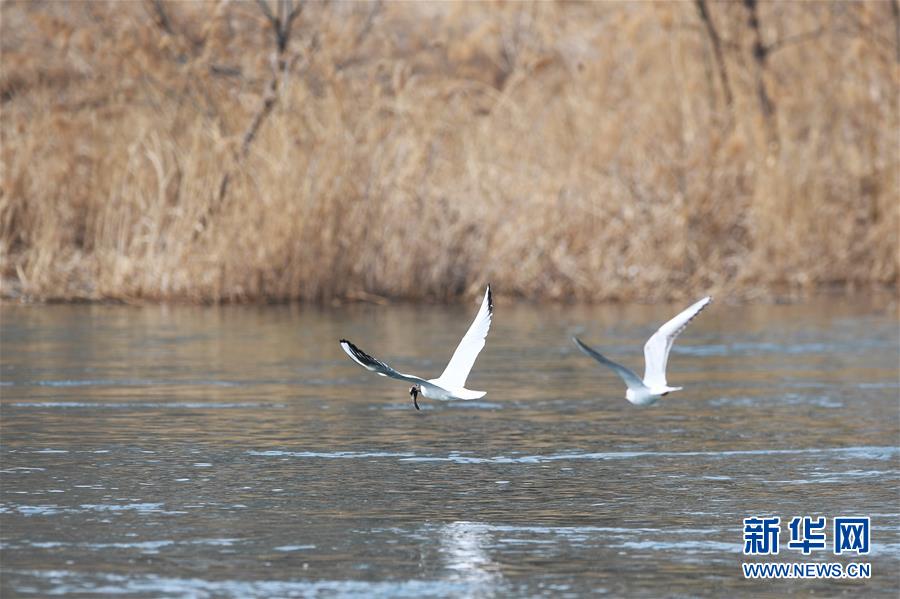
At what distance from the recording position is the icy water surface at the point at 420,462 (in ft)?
21.0

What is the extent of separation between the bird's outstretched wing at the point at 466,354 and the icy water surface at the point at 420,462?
1.74 ft

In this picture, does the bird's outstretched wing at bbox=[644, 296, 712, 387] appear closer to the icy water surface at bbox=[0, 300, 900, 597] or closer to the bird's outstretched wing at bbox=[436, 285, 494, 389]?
the icy water surface at bbox=[0, 300, 900, 597]

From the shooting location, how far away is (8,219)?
19156 millimetres

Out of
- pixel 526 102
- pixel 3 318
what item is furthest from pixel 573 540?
pixel 526 102

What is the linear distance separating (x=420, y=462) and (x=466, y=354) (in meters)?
1.23

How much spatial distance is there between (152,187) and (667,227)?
533 centimetres

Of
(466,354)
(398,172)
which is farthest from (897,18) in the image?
(466,354)

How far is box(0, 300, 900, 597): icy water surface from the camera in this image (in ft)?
21.0

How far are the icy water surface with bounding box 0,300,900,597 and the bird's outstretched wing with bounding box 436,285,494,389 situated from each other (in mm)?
529

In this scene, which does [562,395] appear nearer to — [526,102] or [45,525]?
[45,525]

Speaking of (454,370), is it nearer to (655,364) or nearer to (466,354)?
(466,354)

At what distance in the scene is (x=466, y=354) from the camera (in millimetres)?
7844

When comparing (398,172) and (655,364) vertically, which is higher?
(398,172)

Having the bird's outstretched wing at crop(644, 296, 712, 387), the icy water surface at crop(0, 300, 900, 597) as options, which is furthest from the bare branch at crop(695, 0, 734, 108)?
the bird's outstretched wing at crop(644, 296, 712, 387)
